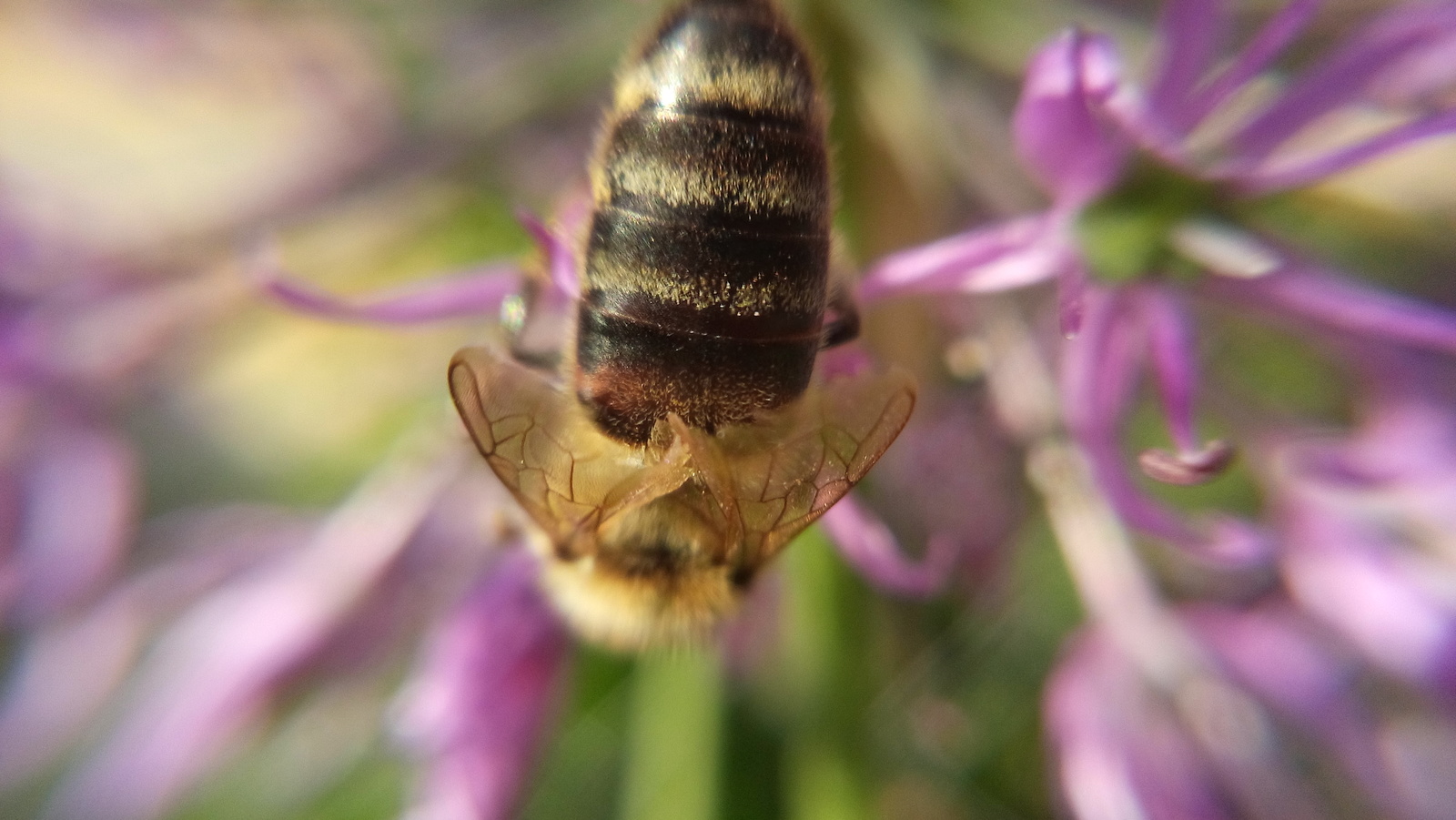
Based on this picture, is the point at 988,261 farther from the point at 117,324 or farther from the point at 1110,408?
the point at 117,324

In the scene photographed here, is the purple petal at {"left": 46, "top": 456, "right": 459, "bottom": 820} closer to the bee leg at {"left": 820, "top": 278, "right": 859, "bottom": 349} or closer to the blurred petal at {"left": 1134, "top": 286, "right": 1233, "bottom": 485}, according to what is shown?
the bee leg at {"left": 820, "top": 278, "right": 859, "bottom": 349}

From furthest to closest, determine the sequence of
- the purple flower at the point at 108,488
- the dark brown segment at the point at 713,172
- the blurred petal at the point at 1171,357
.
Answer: the purple flower at the point at 108,488, the blurred petal at the point at 1171,357, the dark brown segment at the point at 713,172

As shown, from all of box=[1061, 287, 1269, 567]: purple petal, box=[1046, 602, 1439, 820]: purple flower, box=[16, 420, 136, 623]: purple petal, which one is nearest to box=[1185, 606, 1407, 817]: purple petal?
box=[1046, 602, 1439, 820]: purple flower

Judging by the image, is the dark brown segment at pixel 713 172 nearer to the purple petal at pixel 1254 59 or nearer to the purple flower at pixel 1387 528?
the purple petal at pixel 1254 59

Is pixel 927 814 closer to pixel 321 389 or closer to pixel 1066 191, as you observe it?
pixel 1066 191

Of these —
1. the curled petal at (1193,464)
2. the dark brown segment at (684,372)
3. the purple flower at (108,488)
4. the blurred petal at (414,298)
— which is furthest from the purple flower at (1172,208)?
the purple flower at (108,488)

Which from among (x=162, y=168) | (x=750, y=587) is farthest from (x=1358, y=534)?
(x=162, y=168)
